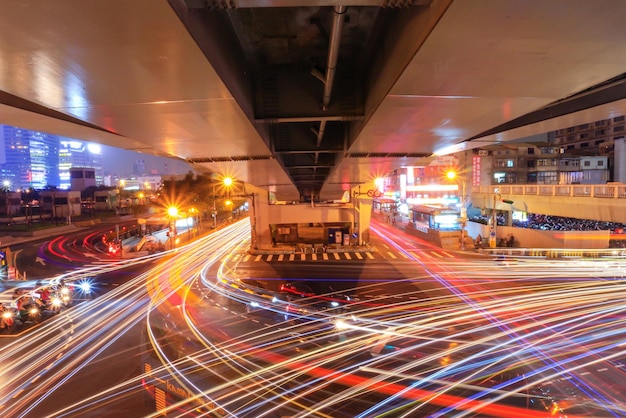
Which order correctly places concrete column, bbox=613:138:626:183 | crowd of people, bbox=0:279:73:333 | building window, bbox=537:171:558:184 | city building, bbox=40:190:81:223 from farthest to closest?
city building, bbox=40:190:81:223
building window, bbox=537:171:558:184
concrete column, bbox=613:138:626:183
crowd of people, bbox=0:279:73:333

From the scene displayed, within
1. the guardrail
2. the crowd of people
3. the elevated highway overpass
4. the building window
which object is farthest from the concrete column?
the crowd of people

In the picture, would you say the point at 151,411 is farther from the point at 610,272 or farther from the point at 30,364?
the point at 610,272

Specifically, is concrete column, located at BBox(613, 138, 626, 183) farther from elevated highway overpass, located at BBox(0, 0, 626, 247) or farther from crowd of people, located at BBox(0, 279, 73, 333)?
crowd of people, located at BBox(0, 279, 73, 333)

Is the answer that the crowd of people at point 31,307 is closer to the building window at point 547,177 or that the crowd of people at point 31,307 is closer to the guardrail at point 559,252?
the guardrail at point 559,252

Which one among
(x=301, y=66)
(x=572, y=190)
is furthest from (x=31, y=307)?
(x=572, y=190)

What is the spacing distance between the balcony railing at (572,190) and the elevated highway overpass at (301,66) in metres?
20.7

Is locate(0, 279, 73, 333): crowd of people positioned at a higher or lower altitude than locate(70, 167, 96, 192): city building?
lower

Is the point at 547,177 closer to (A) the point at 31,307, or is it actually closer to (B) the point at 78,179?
(A) the point at 31,307

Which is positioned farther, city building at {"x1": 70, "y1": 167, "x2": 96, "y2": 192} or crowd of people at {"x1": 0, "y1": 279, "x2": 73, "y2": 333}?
city building at {"x1": 70, "y1": 167, "x2": 96, "y2": 192}

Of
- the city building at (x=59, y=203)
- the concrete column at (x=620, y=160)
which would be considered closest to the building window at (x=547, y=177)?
the concrete column at (x=620, y=160)

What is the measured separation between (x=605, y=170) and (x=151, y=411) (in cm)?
5959

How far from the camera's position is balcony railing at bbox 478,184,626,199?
2159cm

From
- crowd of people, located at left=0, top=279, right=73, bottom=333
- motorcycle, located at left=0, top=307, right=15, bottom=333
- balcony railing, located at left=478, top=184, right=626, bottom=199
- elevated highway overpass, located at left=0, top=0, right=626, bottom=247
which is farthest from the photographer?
balcony railing, located at left=478, top=184, right=626, bottom=199

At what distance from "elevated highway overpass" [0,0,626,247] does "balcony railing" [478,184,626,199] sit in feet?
67.8
